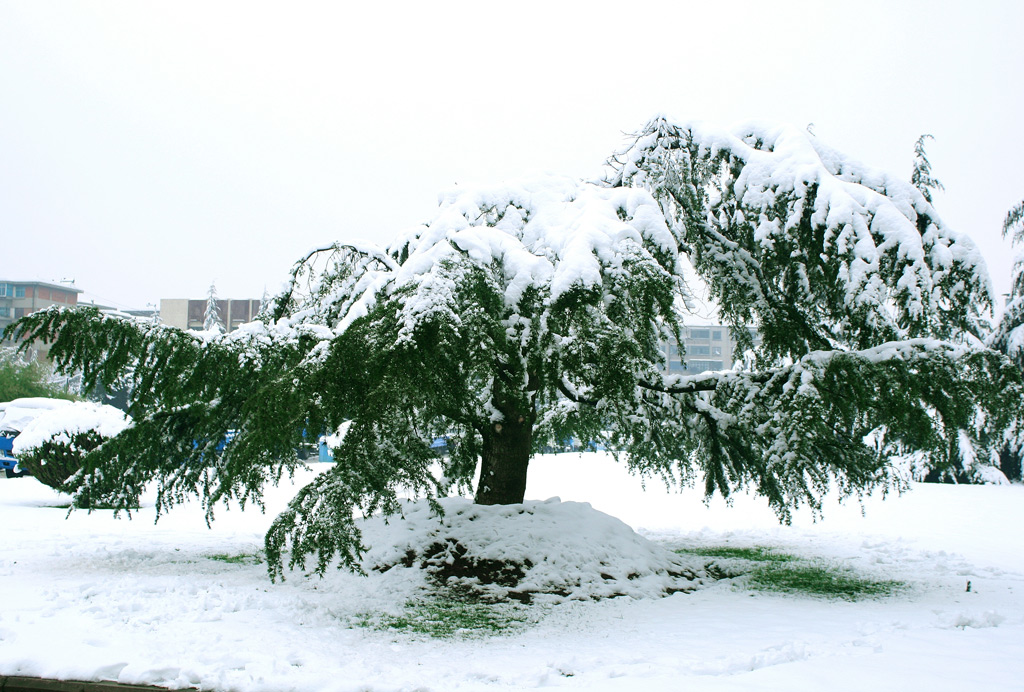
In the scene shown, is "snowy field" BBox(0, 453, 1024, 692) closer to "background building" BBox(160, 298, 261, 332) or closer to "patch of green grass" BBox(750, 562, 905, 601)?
"patch of green grass" BBox(750, 562, 905, 601)

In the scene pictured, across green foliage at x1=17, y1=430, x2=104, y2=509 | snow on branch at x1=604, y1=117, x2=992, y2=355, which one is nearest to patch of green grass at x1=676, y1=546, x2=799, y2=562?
snow on branch at x1=604, y1=117, x2=992, y2=355

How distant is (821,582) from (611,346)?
3.91 meters

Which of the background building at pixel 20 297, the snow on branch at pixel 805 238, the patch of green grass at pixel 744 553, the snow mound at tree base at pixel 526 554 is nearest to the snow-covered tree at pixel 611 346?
the snow on branch at pixel 805 238

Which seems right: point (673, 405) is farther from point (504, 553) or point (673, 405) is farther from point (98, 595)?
point (98, 595)

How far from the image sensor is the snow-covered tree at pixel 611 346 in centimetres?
514

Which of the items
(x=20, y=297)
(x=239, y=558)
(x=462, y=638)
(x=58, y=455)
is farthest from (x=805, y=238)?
(x=20, y=297)

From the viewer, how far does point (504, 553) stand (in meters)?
6.95

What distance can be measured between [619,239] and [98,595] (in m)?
5.07

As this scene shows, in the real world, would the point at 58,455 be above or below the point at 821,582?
above

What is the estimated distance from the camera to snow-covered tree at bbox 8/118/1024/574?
514cm

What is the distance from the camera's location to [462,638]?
511cm

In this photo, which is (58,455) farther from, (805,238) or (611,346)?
(805,238)

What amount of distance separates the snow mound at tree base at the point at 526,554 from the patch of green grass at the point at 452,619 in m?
0.31

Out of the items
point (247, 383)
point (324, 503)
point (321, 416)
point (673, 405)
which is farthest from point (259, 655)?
point (673, 405)
